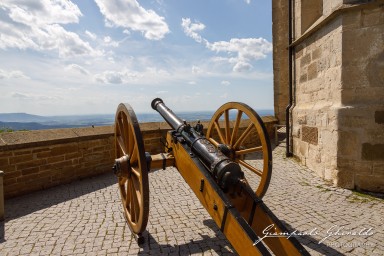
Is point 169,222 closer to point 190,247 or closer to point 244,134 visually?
point 190,247

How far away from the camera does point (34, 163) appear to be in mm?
4965

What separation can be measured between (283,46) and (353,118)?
319 inches

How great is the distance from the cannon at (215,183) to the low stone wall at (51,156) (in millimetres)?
2223

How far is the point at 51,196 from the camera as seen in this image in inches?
185

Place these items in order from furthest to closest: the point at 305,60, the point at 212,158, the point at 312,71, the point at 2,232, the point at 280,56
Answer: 1. the point at 280,56
2. the point at 305,60
3. the point at 312,71
4. the point at 2,232
5. the point at 212,158

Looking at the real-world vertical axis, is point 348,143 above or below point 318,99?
below

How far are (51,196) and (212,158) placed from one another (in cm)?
349

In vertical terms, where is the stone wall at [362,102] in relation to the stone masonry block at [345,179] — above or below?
above

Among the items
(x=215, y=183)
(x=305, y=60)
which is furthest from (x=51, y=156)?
(x=305, y=60)

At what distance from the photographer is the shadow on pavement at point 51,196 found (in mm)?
4098

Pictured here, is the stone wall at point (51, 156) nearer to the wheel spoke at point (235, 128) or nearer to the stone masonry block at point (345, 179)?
the wheel spoke at point (235, 128)

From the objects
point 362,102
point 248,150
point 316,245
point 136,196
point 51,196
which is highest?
point 362,102

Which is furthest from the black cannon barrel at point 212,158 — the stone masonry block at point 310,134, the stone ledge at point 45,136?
the stone masonry block at point 310,134

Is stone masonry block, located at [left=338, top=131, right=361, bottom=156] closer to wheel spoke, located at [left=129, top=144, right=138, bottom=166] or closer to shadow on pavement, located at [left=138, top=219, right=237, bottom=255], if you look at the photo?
shadow on pavement, located at [left=138, top=219, right=237, bottom=255]
